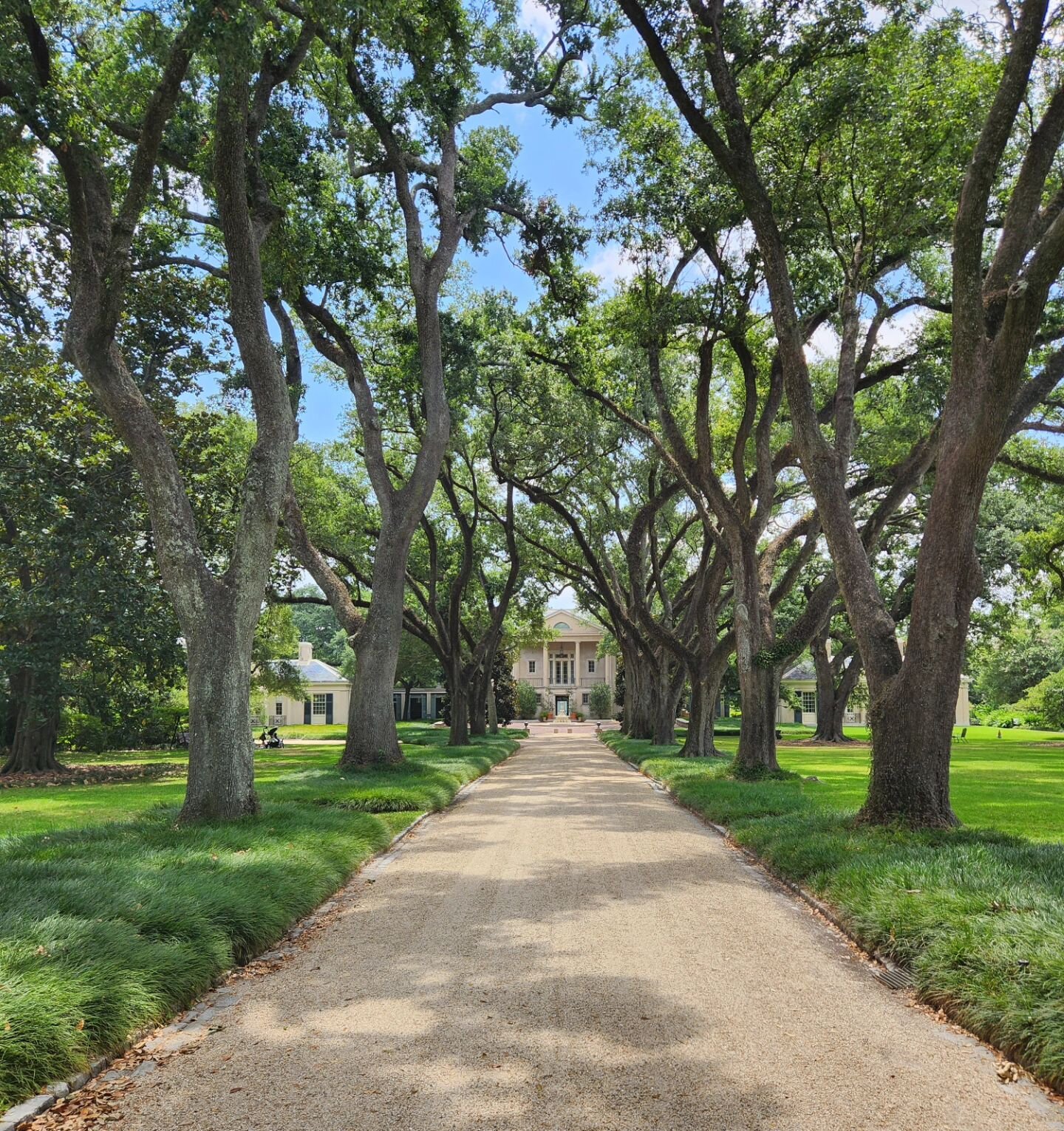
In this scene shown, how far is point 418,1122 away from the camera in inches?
123

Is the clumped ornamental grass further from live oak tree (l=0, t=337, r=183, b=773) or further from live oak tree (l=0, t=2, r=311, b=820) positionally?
live oak tree (l=0, t=337, r=183, b=773)

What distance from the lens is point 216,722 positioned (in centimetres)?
866

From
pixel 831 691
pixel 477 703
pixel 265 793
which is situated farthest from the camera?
pixel 831 691

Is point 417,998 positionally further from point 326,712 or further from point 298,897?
point 326,712

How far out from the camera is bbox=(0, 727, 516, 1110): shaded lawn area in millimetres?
3658

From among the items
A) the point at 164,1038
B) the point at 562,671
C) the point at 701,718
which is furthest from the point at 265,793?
the point at 562,671

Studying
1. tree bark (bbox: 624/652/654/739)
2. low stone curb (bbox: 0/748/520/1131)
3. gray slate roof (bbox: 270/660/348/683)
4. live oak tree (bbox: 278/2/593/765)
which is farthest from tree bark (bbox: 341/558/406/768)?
gray slate roof (bbox: 270/660/348/683)

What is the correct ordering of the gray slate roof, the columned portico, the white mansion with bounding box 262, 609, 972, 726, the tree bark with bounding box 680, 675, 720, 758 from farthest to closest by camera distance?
the columned portico, the white mansion with bounding box 262, 609, 972, 726, the gray slate roof, the tree bark with bounding box 680, 675, 720, 758

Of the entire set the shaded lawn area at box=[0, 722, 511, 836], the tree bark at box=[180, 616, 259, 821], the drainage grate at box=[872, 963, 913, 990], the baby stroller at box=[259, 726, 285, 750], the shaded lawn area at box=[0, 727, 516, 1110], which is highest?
the tree bark at box=[180, 616, 259, 821]

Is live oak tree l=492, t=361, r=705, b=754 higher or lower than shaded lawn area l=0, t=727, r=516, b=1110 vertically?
higher

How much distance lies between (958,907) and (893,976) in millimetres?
661

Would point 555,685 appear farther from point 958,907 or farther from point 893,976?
point 893,976

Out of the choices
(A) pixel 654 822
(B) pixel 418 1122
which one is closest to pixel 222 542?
(A) pixel 654 822

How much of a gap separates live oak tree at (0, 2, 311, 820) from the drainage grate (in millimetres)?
6197
